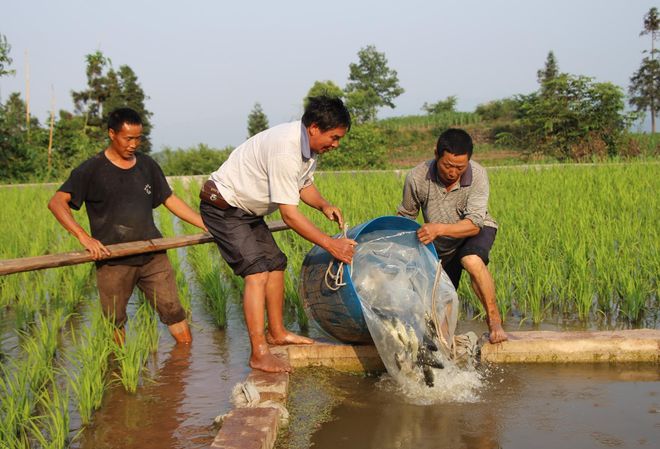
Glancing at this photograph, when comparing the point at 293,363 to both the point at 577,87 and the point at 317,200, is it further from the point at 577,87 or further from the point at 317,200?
the point at 577,87

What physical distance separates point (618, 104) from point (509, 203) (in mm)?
11333

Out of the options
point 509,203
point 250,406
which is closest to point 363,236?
point 250,406

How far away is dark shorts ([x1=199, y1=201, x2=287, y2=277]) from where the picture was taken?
10.8 ft

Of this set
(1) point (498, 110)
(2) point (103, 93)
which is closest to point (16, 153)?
(2) point (103, 93)

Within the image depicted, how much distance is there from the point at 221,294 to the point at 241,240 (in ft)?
3.75

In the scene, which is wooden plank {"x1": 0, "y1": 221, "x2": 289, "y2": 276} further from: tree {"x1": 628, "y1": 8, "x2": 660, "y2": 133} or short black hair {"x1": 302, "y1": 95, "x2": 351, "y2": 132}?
tree {"x1": 628, "y1": 8, "x2": 660, "y2": 133}

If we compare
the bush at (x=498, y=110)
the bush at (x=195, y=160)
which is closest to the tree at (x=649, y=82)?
the bush at (x=498, y=110)

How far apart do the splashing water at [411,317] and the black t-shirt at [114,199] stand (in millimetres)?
1164

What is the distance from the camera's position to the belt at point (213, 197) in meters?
3.31

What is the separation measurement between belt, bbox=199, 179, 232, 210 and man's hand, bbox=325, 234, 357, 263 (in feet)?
1.82

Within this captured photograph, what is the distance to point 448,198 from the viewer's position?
11.6 feet

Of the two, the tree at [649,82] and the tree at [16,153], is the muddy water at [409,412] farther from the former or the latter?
the tree at [649,82]

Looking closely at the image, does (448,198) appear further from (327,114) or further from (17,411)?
(17,411)

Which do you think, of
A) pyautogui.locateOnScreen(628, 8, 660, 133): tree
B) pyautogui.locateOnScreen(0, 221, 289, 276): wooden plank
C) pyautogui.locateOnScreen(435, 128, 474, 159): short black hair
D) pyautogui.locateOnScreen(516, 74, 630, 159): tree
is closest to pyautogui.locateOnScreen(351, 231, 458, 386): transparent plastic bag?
pyautogui.locateOnScreen(435, 128, 474, 159): short black hair
